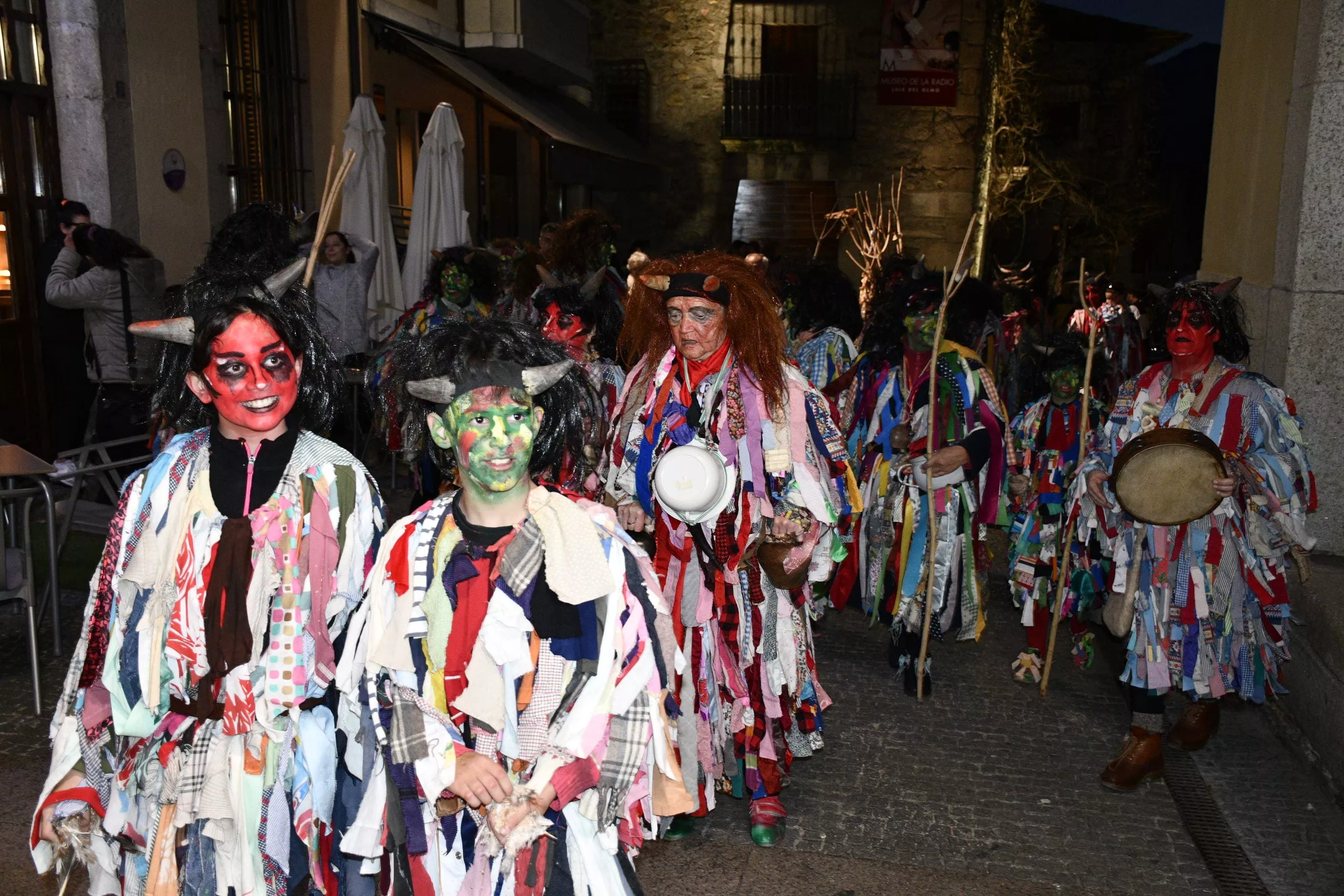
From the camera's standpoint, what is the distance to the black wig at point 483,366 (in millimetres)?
2686

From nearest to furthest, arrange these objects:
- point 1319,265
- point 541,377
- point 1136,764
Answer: point 541,377
point 1136,764
point 1319,265

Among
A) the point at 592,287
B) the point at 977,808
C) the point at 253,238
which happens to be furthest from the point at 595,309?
the point at 977,808

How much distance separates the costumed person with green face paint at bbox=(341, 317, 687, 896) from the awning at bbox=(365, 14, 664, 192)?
11.2m

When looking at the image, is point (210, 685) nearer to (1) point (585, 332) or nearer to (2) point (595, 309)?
(1) point (585, 332)

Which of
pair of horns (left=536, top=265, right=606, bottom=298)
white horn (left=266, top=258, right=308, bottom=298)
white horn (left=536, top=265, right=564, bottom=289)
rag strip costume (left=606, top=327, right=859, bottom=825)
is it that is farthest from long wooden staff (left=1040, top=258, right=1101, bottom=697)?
white horn (left=266, top=258, right=308, bottom=298)

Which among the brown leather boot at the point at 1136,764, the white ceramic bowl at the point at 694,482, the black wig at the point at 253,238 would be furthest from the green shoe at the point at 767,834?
the black wig at the point at 253,238

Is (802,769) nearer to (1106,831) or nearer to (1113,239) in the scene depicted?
(1106,831)

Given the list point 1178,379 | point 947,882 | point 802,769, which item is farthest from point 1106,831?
point 1178,379

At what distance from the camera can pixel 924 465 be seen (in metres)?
5.50

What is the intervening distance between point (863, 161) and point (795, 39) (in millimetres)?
2779

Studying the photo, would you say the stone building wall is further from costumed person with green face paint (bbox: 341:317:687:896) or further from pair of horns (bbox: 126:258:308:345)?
costumed person with green face paint (bbox: 341:317:687:896)

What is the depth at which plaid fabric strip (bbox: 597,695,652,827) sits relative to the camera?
264 centimetres

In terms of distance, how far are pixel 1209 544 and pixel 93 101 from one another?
8.29 m

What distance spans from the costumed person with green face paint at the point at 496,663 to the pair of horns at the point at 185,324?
524 millimetres
